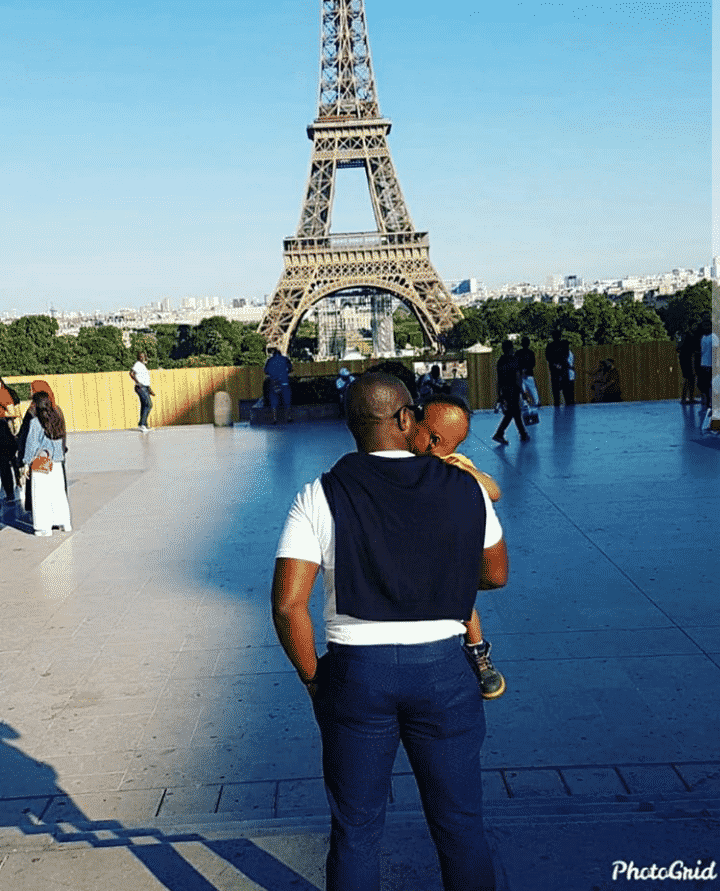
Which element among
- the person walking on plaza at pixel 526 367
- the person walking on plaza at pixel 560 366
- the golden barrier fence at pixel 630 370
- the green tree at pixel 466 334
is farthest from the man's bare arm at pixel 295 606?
the green tree at pixel 466 334

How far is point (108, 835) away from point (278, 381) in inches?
619

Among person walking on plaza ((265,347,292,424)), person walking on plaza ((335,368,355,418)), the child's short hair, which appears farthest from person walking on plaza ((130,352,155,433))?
the child's short hair

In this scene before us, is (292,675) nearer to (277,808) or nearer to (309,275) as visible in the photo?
(277,808)

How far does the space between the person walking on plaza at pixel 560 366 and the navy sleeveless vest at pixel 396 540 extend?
14835mm

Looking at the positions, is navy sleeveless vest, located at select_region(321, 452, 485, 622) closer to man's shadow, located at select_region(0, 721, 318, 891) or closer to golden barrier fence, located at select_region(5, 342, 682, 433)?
man's shadow, located at select_region(0, 721, 318, 891)

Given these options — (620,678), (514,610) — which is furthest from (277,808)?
(514,610)

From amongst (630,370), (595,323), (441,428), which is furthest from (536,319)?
(441,428)

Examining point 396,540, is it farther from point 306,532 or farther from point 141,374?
point 141,374

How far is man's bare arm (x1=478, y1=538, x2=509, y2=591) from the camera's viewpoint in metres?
2.71

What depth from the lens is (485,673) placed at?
3477mm

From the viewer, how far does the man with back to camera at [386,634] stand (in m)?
2.52

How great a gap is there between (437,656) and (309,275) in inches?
1920

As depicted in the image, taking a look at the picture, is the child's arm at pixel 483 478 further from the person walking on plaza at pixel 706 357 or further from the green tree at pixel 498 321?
the green tree at pixel 498 321

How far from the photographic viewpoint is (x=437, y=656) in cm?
255
